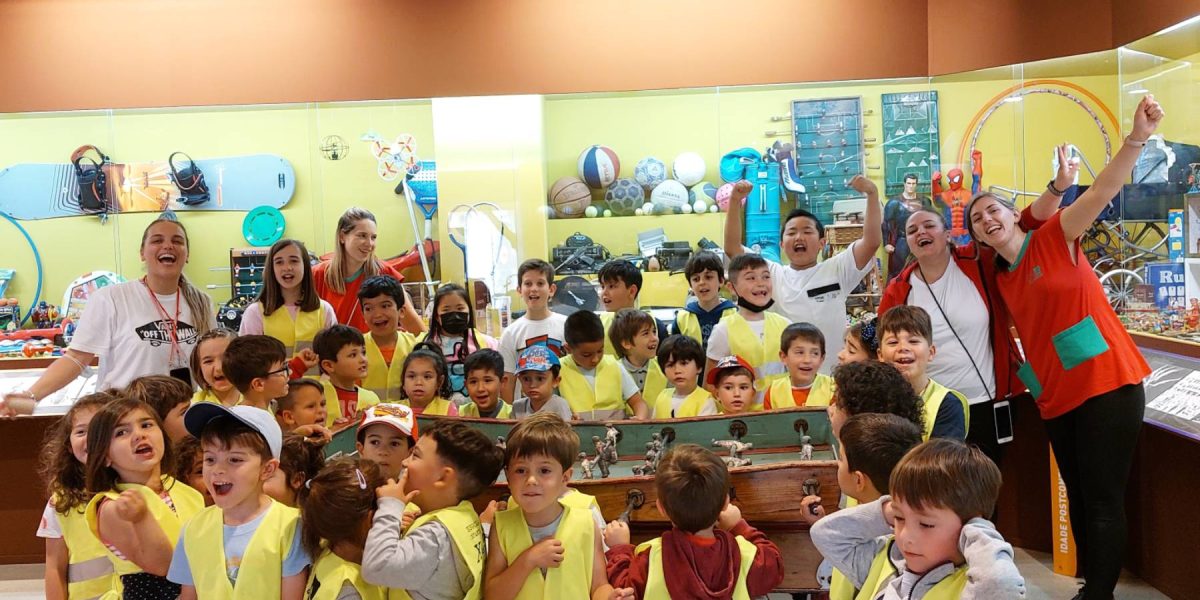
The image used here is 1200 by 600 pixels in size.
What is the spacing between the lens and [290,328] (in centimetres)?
386

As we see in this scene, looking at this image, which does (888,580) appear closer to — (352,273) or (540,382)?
(540,382)

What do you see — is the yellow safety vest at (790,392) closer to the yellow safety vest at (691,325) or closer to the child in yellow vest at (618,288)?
the yellow safety vest at (691,325)

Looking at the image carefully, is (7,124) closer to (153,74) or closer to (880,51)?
(153,74)

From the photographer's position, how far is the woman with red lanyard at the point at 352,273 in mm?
4352

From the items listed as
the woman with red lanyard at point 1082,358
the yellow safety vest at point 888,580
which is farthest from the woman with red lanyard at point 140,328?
the woman with red lanyard at point 1082,358

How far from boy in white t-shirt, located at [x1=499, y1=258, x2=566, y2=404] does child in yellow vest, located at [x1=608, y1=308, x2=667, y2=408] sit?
0.26m

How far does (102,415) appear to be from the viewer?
8.07 ft

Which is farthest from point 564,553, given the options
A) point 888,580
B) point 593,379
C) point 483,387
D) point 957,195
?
point 957,195

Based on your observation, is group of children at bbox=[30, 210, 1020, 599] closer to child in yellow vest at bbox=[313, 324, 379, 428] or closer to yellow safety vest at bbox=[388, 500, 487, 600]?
yellow safety vest at bbox=[388, 500, 487, 600]

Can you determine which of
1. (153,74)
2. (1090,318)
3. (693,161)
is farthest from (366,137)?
(1090,318)

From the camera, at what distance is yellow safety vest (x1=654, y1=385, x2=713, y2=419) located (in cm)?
363

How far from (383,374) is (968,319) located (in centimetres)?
219

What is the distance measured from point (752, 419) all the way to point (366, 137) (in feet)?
10.1

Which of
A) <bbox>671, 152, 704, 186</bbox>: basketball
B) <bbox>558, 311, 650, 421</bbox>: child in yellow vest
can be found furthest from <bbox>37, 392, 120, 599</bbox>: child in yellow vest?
<bbox>671, 152, 704, 186</bbox>: basketball
